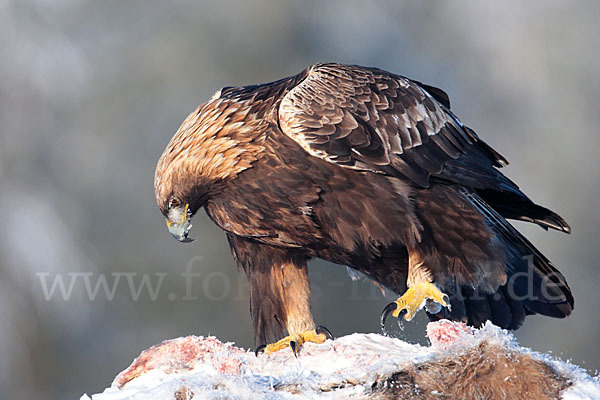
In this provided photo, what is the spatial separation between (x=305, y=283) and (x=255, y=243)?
36cm

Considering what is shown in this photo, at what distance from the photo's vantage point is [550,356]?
2.21 metres

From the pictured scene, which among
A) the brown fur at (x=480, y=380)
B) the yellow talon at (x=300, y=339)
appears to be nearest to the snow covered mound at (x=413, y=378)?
the brown fur at (x=480, y=380)

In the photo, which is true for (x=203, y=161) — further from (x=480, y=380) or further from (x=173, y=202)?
(x=480, y=380)

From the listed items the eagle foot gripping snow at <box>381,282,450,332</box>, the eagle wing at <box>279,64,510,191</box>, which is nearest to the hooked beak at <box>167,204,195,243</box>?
the eagle wing at <box>279,64,510,191</box>

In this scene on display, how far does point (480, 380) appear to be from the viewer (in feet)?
6.88

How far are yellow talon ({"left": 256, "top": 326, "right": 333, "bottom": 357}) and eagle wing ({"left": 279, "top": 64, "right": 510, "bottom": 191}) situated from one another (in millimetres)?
873

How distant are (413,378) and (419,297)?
1246mm

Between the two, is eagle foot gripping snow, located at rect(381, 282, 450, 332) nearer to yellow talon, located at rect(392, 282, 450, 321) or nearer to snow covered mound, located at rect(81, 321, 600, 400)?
yellow talon, located at rect(392, 282, 450, 321)

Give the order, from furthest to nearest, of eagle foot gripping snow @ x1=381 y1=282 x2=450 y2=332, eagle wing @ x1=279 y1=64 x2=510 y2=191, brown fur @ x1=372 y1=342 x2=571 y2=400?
1. eagle wing @ x1=279 y1=64 x2=510 y2=191
2. eagle foot gripping snow @ x1=381 y1=282 x2=450 y2=332
3. brown fur @ x1=372 y1=342 x2=571 y2=400

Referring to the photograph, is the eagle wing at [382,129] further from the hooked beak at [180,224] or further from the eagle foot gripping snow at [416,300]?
the hooked beak at [180,224]

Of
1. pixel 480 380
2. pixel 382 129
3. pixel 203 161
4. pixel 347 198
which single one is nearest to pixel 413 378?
pixel 480 380

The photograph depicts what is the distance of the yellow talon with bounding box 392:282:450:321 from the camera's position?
131 inches

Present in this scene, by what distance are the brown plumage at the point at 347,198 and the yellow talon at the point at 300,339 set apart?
103mm

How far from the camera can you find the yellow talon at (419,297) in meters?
3.32
